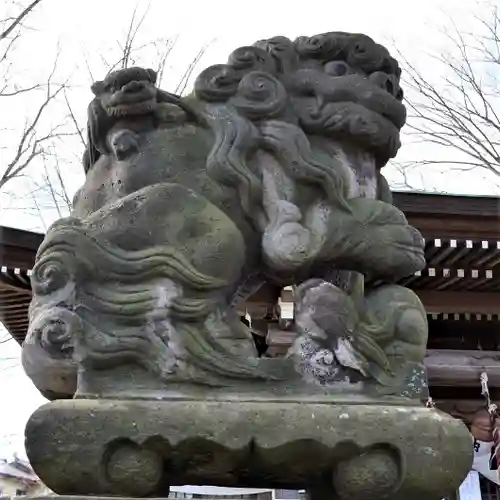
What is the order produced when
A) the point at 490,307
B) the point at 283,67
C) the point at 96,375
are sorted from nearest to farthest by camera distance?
the point at 96,375
the point at 283,67
the point at 490,307

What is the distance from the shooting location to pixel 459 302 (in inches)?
189

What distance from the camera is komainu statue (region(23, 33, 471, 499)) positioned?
1.36 metres

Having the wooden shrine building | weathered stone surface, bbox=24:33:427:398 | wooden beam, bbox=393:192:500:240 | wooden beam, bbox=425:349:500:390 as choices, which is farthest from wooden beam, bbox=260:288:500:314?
weathered stone surface, bbox=24:33:427:398

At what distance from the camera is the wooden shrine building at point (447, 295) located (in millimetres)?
4297

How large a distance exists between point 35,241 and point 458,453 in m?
3.54

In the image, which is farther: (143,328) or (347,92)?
(347,92)

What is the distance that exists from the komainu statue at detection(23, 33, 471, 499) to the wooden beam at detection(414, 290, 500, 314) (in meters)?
3.15

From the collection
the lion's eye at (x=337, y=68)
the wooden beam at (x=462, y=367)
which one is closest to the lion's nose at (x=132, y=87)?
the lion's eye at (x=337, y=68)

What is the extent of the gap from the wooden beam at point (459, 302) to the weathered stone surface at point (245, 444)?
352 centimetres

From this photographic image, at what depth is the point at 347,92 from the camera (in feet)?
5.79

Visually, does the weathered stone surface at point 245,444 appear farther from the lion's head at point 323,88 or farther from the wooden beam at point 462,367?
the wooden beam at point 462,367

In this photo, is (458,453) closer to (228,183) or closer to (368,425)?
(368,425)

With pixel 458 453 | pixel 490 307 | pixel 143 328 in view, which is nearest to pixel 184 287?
pixel 143 328

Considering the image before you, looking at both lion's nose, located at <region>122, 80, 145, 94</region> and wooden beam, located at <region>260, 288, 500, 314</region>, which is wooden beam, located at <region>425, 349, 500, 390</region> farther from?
lion's nose, located at <region>122, 80, 145, 94</region>
